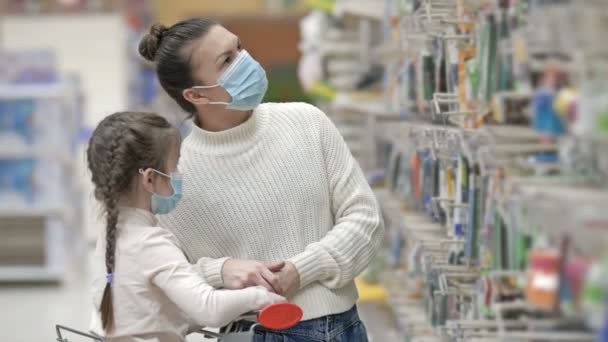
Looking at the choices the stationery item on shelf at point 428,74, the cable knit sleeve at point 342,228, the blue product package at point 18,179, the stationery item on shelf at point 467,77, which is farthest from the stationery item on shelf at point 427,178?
the blue product package at point 18,179

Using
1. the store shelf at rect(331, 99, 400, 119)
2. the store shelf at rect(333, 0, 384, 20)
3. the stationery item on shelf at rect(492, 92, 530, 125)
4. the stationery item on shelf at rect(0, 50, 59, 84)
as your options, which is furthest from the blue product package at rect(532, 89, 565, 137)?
the stationery item on shelf at rect(0, 50, 59, 84)

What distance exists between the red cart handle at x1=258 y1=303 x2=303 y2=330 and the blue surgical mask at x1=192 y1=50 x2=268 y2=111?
0.53 m

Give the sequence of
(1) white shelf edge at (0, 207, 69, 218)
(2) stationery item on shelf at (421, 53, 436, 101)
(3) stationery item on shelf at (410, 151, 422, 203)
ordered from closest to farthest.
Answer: (2) stationery item on shelf at (421, 53, 436, 101)
(3) stationery item on shelf at (410, 151, 422, 203)
(1) white shelf edge at (0, 207, 69, 218)

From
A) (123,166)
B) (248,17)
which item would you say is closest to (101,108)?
(248,17)

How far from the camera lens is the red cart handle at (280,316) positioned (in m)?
2.41

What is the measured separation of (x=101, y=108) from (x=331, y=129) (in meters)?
8.75

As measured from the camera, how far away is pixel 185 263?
247 centimetres

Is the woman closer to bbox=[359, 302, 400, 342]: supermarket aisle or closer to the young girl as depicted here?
the young girl

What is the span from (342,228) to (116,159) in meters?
0.57

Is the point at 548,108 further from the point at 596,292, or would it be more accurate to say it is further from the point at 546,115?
the point at 596,292

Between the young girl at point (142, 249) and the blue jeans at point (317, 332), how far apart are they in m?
0.19

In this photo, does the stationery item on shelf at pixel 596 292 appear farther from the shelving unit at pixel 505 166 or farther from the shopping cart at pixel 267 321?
the shopping cart at pixel 267 321

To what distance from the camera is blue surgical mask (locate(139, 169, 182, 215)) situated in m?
2.54

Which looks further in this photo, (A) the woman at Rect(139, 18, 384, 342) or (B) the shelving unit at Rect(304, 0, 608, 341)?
(A) the woman at Rect(139, 18, 384, 342)
